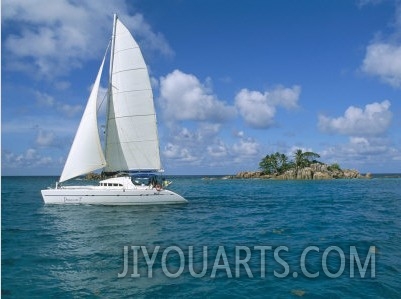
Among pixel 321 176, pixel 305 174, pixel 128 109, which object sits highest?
pixel 128 109

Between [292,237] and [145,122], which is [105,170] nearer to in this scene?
[145,122]

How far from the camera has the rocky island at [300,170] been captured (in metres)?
126

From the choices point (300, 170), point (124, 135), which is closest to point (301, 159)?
A: point (300, 170)

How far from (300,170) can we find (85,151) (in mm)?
99468

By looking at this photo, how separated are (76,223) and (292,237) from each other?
16.3 meters

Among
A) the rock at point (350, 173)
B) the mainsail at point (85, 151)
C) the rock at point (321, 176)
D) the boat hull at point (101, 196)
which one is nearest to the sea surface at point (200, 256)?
the boat hull at point (101, 196)

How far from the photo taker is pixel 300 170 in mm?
126500

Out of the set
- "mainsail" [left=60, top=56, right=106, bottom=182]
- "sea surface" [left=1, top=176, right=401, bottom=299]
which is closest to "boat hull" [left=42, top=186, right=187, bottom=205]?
"mainsail" [left=60, top=56, right=106, bottom=182]

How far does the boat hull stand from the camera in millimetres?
36594

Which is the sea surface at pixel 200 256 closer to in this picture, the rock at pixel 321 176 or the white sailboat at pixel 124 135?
the white sailboat at pixel 124 135

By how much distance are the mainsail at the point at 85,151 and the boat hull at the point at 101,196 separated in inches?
85.7

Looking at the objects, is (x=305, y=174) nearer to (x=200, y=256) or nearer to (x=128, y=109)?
(x=128, y=109)

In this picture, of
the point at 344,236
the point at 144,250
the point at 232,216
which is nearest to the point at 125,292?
the point at 144,250

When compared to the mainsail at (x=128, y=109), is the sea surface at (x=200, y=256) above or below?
below
